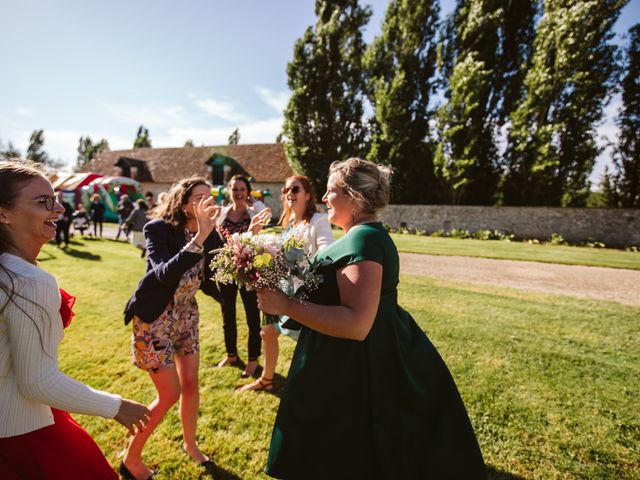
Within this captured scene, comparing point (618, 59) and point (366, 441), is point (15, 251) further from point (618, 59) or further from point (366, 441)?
point (618, 59)

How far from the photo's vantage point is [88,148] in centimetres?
8725

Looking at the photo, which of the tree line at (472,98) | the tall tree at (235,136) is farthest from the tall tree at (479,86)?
the tall tree at (235,136)

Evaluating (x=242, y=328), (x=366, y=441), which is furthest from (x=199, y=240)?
(x=242, y=328)

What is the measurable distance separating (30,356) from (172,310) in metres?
1.50

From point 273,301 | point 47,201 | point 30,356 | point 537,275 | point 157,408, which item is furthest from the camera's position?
point 537,275

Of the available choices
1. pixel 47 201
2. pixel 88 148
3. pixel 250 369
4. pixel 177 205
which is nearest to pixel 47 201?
pixel 47 201

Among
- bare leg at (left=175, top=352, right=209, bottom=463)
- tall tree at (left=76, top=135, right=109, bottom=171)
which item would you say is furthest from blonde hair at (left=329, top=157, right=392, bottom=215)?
tall tree at (left=76, top=135, right=109, bottom=171)

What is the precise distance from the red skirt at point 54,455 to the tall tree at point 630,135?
31.3 meters

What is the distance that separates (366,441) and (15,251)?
2139 millimetres

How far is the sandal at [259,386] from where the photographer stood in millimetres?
4167

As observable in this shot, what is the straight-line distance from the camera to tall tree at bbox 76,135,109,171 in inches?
3307

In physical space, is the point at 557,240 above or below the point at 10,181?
above

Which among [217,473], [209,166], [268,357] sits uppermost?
[209,166]

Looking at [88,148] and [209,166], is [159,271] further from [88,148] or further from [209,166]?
[88,148]
